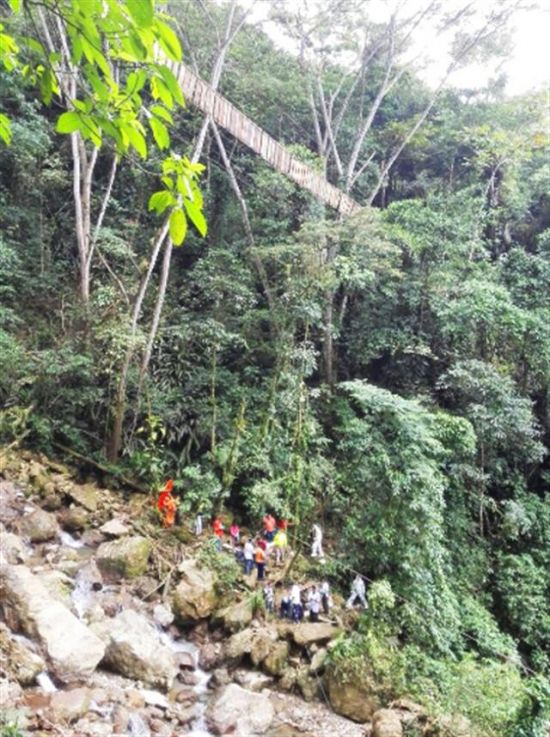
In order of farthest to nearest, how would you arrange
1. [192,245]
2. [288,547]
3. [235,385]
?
[192,245] < [235,385] < [288,547]

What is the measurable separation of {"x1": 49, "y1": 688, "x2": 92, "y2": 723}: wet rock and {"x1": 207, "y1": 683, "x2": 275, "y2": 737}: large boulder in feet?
4.63

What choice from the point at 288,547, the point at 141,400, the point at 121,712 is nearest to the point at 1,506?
the point at 141,400

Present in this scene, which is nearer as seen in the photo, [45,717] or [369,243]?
[45,717]

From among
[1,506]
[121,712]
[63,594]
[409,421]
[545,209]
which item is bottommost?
[121,712]

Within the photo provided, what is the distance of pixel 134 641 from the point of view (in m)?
6.45

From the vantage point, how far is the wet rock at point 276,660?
7.05 metres

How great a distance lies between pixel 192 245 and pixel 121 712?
10590 millimetres

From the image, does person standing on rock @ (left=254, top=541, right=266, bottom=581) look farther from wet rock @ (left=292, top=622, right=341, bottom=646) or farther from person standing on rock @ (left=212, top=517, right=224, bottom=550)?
wet rock @ (left=292, top=622, right=341, bottom=646)

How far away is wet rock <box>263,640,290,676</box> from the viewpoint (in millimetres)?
7047

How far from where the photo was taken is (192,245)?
1405 cm

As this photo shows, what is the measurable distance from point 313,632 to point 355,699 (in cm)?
104

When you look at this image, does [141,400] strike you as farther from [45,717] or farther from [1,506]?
[45,717]

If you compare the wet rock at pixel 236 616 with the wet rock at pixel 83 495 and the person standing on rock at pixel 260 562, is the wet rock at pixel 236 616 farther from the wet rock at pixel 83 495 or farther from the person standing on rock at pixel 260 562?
the wet rock at pixel 83 495

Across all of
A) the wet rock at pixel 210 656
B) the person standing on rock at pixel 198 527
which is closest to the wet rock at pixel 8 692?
the wet rock at pixel 210 656
